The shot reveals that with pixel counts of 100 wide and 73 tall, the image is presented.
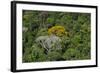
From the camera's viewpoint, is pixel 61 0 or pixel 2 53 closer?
pixel 2 53

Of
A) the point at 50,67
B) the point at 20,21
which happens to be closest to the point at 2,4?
the point at 20,21

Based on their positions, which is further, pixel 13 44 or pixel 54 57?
pixel 54 57

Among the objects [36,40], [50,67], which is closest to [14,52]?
[36,40]

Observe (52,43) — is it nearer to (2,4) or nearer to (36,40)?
(36,40)

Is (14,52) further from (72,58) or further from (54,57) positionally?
(72,58)

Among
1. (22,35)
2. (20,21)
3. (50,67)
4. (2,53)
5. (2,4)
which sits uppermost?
(2,4)

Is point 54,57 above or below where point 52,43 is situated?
below
